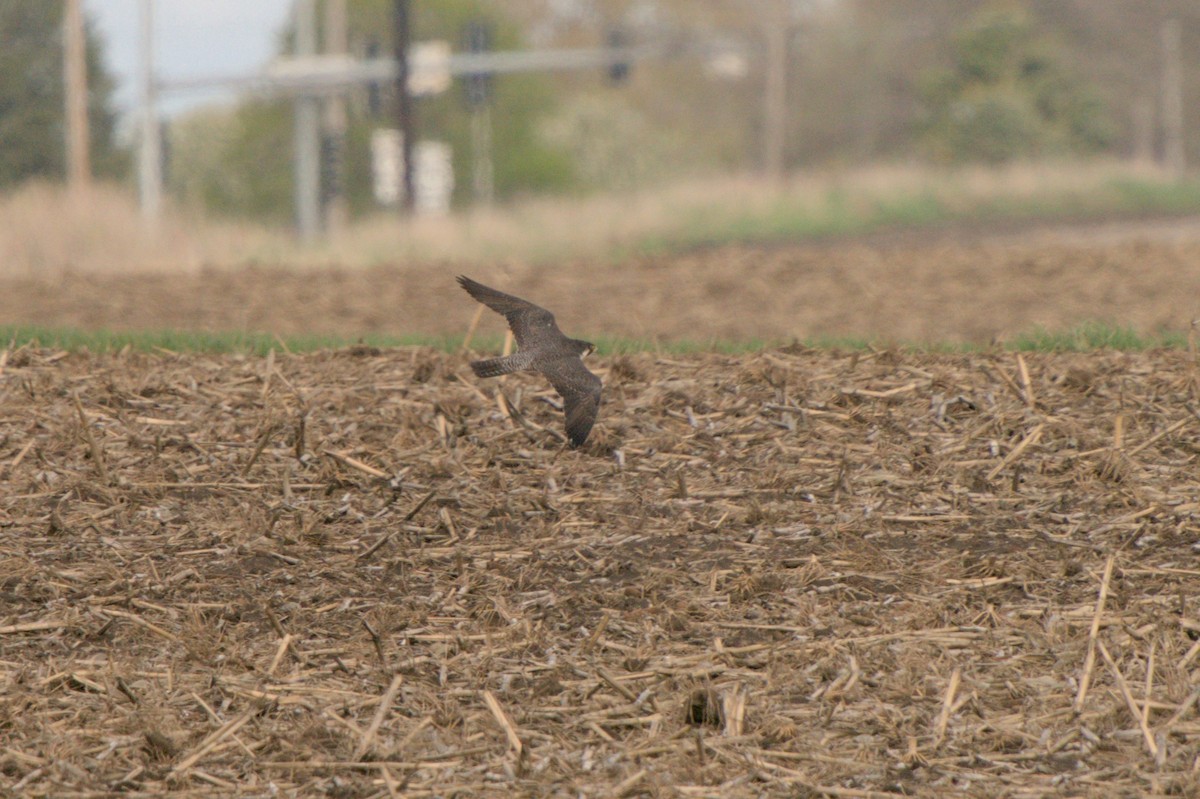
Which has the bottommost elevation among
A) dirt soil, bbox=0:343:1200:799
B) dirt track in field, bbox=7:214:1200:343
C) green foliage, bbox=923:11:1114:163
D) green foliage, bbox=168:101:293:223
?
dirt soil, bbox=0:343:1200:799

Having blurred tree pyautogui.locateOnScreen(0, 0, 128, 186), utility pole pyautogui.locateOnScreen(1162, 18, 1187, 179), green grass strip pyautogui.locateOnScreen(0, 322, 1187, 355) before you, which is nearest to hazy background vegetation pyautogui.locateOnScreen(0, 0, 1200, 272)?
blurred tree pyautogui.locateOnScreen(0, 0, 128, 186)

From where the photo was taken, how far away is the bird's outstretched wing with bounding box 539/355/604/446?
5336mm

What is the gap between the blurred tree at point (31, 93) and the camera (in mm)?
27688

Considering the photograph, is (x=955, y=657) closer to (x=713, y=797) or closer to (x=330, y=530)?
(x=713, y=797)

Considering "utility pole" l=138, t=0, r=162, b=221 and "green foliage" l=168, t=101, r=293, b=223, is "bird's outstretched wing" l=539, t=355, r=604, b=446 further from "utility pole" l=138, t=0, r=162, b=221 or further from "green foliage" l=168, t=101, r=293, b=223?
"green foliage" l=168, t=101, r=293, b=223

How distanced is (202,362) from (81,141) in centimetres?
1883

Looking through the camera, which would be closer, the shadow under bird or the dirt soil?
the dirt soil

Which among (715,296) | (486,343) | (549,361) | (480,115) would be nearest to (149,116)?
(480,115)

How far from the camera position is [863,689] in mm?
4207

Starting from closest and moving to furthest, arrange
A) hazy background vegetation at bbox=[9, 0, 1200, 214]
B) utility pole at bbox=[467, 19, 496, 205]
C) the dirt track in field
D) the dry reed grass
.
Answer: the dirt track in field
the dry reed grass
utility pole at bbox=[467, 19, 496, 205]
hazy background vegetation at bbox=[9, 0, 1200, 214]

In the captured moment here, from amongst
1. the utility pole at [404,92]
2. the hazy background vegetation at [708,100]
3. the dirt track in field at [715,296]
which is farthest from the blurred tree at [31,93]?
the dirt track in field at [715,296]

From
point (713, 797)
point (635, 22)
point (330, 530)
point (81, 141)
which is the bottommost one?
point (713, 797)

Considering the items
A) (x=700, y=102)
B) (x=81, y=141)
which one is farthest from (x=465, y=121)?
(x=81, y=141)

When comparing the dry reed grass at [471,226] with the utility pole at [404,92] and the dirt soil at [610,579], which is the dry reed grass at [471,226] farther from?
the dirt soil at [610,579]
